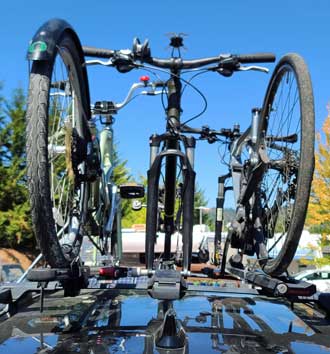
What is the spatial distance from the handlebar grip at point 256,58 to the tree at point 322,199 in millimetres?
13579

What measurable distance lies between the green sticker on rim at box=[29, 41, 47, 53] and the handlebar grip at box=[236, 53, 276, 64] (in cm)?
205

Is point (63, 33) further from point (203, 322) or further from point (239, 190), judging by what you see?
point (239, 190)

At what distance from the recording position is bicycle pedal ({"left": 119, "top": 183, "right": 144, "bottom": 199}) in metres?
5.89

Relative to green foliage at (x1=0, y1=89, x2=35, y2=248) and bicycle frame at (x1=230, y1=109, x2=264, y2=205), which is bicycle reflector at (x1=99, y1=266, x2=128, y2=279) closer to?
bicycle frame at (x1=230, y1=109, x2=264, y2=205)

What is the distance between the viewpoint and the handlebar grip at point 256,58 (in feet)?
15.0

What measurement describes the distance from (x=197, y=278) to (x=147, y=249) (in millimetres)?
602

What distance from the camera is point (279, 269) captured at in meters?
3.33

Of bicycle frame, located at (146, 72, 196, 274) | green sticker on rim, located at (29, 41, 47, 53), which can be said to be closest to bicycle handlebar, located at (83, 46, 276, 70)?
bicycle frame, located at (146, 72, 196, 274)

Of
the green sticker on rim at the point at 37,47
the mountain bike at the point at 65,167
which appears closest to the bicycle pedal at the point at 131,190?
the mountain bike at the point at 65,167

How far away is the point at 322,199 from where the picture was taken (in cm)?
1811

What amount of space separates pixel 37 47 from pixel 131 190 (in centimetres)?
312

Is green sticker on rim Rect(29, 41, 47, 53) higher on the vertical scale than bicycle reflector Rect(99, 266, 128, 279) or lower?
higher

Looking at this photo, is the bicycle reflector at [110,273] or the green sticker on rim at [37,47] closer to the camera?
the green sticker on rim at [37,47]

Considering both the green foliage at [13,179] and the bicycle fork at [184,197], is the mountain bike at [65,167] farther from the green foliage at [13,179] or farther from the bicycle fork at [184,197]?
the green foliage at [13,179]
